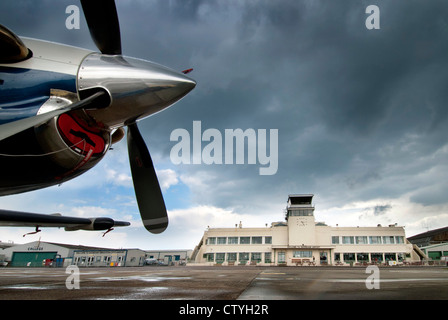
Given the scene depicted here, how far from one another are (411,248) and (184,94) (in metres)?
70.4

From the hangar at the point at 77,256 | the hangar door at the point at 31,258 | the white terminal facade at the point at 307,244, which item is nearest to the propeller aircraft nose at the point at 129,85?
the white terminal facade at the point at 307,244

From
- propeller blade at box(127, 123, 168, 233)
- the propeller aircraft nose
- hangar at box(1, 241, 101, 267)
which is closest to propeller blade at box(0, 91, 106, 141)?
the propeller aircraft nose

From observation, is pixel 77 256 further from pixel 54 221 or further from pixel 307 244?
pixel 54 221

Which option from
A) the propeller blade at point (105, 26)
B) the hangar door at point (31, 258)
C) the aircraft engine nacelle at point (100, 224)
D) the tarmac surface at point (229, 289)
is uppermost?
the propeller blade at point (105, 26)

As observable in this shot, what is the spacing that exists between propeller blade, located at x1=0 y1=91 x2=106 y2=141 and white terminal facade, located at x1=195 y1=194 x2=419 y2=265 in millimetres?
60262

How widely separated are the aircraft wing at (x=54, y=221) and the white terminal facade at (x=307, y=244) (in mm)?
55352

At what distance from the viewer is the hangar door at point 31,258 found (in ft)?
221

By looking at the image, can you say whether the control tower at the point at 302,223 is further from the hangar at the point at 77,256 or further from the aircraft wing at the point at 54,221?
the aircraft wing at the point at 54,221

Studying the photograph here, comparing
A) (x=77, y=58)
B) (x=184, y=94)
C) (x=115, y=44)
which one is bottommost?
(x=184, y=94)

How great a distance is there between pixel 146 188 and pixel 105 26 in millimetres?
3345

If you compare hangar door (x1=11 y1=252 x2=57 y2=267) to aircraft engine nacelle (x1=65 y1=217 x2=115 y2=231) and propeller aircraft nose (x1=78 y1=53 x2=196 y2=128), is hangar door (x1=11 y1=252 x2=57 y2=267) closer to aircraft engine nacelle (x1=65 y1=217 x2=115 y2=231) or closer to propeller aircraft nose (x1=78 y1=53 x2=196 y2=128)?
aircraft engine nacelle (x1=65 y1=217 x2=115 y2=231)
